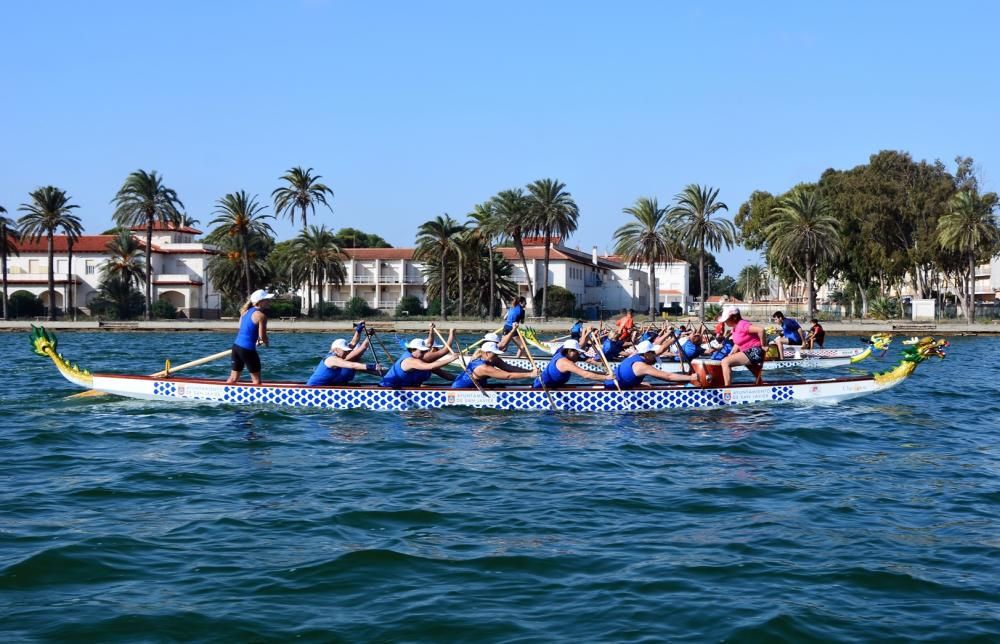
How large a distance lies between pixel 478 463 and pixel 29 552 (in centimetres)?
627

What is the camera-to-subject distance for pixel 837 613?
8.00 meters

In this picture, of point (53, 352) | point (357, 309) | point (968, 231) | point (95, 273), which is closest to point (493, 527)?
point (53, 352)

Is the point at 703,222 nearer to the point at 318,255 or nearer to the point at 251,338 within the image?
the point at 318,255

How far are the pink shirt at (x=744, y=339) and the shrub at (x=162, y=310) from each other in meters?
66.2

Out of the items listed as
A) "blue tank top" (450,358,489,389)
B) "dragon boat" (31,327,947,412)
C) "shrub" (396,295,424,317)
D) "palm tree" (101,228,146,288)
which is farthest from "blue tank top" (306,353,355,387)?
"palm tree" (101,228,146,288)

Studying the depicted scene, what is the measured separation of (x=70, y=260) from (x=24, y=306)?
5209 millimetres

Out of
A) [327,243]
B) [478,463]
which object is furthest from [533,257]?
[478,463]

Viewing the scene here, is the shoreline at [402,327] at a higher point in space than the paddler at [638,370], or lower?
higher

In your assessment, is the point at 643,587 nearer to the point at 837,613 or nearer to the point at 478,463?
the point at 837,613

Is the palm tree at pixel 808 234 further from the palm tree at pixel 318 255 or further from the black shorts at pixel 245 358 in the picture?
the black shorts at pixel 245 358

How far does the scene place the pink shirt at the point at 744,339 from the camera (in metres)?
20.1

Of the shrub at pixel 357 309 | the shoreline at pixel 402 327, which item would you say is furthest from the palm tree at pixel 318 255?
the shoreline at pixel 402 327

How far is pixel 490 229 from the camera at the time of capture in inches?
3009

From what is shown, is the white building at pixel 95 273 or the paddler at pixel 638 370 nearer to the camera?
the paddler at pixel 638 370
